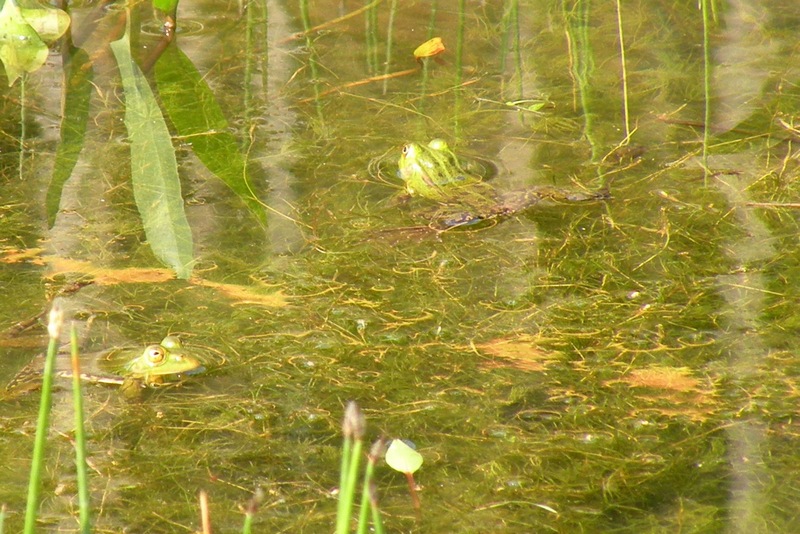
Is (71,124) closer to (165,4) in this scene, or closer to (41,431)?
(165,4)

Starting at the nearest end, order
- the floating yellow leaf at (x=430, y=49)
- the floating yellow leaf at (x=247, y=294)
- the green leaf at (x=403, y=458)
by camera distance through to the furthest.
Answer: the green leaf at (x=403, y=458) → the floating yellow leaf at (x=247, y=294) → the floating yellow leaf at (x=430, y=49)

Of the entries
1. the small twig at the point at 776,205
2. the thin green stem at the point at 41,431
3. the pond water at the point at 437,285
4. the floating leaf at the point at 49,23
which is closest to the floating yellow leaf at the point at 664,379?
the pond water at the point at 437,285

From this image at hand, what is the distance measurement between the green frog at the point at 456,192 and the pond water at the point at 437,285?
0.05 m

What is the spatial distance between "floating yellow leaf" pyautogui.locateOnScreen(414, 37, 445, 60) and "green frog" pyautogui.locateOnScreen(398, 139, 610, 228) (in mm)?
845

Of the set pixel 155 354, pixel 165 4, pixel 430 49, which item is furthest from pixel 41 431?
pixel 430 49

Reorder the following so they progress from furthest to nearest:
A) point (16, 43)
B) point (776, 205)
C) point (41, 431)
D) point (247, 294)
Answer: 1. point (16, 43)
2. point (776, 205)
3. point (247, 294)
4. point (41, 431)

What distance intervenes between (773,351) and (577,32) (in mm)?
1987

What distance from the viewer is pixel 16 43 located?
2.90m

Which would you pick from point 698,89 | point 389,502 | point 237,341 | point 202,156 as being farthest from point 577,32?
point 389,502

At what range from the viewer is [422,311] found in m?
2.23

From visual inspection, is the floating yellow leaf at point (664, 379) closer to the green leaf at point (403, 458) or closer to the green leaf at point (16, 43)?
the green leaf at point (403, 458)

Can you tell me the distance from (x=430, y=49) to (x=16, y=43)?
4.89ft

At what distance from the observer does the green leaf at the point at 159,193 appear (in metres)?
2.33

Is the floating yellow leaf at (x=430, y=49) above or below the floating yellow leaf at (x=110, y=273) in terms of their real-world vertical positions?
above
